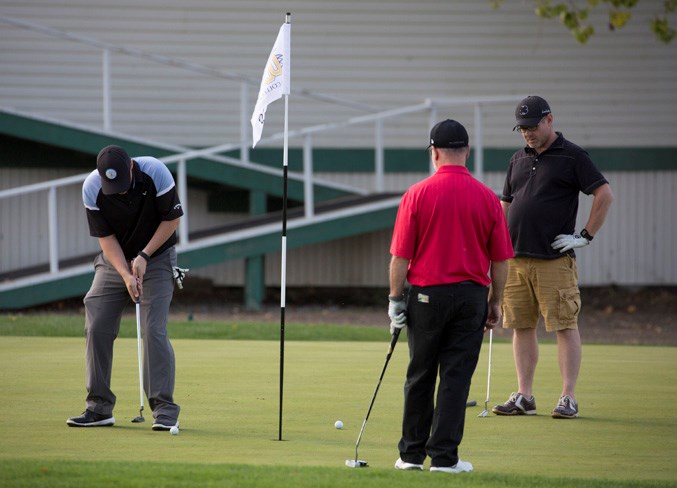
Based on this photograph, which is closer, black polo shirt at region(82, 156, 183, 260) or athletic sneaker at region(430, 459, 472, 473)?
athletic sneaker at region(430, 459, 472, 473)

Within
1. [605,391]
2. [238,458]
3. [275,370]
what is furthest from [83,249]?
[238,458]

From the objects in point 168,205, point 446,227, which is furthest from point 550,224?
point 168,205

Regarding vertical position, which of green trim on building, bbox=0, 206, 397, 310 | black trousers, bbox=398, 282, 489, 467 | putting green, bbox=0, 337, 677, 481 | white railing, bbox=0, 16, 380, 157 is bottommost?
putting green, bbox=0, 337, 677, 481

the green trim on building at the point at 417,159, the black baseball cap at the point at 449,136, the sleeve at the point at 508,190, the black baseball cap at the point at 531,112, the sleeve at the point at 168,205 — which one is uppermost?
the green trim on building at the point at 417,159

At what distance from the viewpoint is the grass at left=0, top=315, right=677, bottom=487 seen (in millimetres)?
5715

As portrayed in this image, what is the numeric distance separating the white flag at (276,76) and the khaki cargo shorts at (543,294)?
2101 mm

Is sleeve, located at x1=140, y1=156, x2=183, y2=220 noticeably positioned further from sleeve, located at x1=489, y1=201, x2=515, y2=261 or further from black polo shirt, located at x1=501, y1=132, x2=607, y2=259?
black polo shirt, located at x1=501, y1=132, x2=607, y2=259

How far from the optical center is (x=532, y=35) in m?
18.6

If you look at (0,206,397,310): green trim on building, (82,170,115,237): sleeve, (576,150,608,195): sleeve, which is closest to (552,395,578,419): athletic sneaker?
(576,150,608,195): sleeve

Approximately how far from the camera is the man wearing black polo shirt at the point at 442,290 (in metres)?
6.05

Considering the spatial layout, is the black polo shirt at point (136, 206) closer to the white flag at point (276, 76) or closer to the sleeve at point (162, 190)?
the sleeve at point (162, 190)

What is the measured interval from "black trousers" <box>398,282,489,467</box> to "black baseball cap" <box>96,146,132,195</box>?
2039mm

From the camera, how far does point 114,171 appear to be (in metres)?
7.14

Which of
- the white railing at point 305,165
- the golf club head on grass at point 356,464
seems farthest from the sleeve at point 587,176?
the white railing at point 305,165
